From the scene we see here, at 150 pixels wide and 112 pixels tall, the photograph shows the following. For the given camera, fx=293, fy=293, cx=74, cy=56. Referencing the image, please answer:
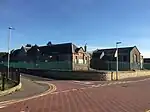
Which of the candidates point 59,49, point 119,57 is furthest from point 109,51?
point 59,49

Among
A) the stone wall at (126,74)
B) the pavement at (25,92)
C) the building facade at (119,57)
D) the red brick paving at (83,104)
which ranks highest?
the building facade at (119,57)

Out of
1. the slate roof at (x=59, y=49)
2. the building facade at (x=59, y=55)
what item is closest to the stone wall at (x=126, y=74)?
the building facade at (x=59, y=55)

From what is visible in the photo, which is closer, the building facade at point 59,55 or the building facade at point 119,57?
the building facade at point 59,55

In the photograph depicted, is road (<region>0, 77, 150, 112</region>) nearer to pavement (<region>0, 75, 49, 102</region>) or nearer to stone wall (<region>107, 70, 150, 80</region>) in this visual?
pavement (<region>0, 75, 49, 102</region>)

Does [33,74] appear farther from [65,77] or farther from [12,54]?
[12,54]

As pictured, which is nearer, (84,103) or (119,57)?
(84,103)

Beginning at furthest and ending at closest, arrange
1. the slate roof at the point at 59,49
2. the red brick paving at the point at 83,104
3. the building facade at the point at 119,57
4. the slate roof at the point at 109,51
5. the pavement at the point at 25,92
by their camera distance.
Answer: the slate roof at the point at 109,51 → the building facade at the point at 119,57 → the slate roof at the point at 59,49 → the pavement at the point at 25,92 → the red brick paving at the point at 83,104

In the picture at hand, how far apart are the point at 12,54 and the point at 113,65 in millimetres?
35337

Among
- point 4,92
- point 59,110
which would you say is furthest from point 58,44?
point 59,110

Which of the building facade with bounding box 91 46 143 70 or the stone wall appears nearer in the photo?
the stone wall

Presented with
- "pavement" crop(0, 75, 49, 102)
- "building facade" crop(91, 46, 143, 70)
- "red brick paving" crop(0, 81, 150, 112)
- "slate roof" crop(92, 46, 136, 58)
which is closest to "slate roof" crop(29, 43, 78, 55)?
"building facade" crop(91, 46, 143, 70)

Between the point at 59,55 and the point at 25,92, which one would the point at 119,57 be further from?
the point at 25,92

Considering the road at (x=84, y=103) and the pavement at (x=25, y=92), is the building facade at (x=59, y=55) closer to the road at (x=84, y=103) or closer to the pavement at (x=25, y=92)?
the pavement at (x=25, y=92)

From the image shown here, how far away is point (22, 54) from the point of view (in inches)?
3533
